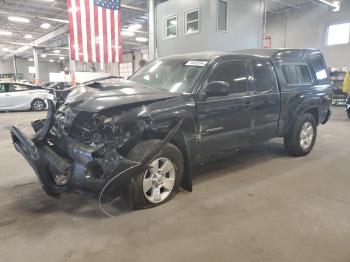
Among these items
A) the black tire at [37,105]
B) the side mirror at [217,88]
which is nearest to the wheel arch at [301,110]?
the side mirror at [217,88]

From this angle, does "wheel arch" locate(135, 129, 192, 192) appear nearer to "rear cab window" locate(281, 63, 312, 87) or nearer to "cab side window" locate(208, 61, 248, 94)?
"cab side window" locate(208, 61, 248, 94)

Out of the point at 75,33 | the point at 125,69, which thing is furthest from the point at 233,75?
the point at 125,69

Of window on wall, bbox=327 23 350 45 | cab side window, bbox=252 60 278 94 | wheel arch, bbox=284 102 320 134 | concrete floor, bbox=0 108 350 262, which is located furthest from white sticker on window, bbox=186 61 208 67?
window on wall, bbox=327 23 350 45

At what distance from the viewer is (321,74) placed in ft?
17.1

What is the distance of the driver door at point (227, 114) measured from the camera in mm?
3431

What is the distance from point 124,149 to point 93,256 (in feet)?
3.22

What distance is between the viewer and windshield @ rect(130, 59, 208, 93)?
346 centimetres

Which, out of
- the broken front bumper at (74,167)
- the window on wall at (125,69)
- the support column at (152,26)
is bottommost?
the broken front bumper at (74,167)

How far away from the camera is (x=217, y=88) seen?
10.7 ft

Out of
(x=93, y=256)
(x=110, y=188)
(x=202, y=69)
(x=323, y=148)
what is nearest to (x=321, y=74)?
(x=323, y=148)

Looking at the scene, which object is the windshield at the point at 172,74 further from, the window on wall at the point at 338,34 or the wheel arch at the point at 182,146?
the window on wall at the point at 338,34

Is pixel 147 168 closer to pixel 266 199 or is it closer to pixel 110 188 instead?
pixel 110 188

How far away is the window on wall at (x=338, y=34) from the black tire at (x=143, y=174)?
15164 millimetres

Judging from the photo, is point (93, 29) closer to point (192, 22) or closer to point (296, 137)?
point (192, 22)
